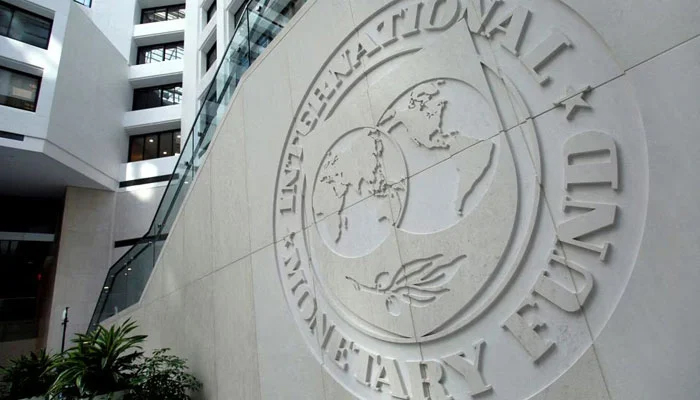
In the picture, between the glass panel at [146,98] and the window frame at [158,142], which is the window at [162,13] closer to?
the glass panel at [146,98]

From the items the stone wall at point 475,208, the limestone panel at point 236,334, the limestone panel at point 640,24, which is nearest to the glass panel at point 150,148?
the limestone panel at point 236,334

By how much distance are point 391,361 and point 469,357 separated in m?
0.53

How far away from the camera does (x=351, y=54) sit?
114 inches

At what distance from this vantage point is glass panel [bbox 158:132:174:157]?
1440 centimetres

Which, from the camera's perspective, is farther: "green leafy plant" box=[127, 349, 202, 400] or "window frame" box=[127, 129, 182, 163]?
"window frame" box=[127, 129, 182, 163]

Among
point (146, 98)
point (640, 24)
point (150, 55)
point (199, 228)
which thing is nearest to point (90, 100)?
point (146, 98)

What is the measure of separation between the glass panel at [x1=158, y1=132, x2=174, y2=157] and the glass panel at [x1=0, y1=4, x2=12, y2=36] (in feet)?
17.6

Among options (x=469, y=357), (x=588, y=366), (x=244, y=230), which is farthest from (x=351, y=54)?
(x=588, y=366)

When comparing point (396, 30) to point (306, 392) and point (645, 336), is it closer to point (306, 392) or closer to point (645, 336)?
point (645, 336)

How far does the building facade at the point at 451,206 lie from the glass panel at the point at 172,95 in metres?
12.5

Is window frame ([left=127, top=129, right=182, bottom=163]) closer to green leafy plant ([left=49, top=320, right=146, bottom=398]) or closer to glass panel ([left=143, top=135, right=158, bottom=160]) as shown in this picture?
glass panel ([left=143, top=135, right=158, bottom=160])

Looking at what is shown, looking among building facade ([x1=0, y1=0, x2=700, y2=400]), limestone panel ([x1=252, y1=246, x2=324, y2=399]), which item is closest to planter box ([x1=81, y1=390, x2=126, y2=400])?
building facade ([x1=0, y1=0, x2=700, y2=400])

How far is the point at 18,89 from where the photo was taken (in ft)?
34.5

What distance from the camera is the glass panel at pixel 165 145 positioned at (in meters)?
14.4
